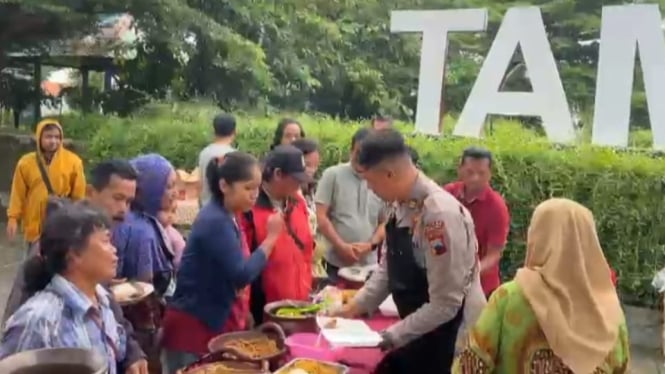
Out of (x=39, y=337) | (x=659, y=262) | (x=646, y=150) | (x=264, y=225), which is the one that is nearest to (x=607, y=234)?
(x=659, y=262)

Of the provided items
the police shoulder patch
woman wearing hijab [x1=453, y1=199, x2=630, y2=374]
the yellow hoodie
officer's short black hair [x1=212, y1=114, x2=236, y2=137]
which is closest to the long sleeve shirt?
the police shoulder patch

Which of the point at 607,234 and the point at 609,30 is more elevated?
the point at 609,30

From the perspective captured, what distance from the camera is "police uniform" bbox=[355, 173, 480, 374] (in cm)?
259

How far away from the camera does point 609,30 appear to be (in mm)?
6746

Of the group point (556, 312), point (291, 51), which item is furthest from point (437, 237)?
point (291, 51)

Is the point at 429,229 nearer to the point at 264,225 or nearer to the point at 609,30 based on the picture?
the point at 264,225

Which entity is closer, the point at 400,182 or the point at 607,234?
the point at 400,182


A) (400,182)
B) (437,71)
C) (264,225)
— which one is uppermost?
(437,71)

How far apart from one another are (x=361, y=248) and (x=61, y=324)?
2.60 metres

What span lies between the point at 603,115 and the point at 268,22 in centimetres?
603

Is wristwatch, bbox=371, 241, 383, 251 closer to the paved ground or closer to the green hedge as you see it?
the green hedge

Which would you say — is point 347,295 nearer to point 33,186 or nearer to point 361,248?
point 361,248

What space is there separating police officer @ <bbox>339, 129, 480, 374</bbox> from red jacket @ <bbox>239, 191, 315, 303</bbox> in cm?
74

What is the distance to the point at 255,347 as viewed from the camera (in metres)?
2.82
